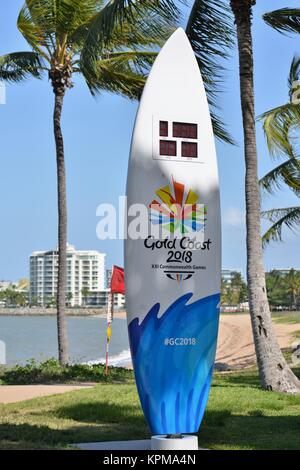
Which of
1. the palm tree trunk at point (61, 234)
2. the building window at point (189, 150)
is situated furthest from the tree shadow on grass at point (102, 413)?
the palm tree trunk at point (61, 234)

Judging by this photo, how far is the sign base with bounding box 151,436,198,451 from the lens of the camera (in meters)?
8.31

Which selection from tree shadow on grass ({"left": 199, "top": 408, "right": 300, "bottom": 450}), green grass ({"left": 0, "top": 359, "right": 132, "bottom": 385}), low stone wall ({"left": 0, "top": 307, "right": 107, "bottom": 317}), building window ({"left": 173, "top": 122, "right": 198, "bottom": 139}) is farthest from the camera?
low stone wall ({"left": 0, "top": 307, "right": 107, "bottom": 317})

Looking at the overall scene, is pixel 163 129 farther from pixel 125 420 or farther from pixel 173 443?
pixel 125 420

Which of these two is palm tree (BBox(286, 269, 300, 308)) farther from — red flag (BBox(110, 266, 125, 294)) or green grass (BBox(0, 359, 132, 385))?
red flag (BBox(110, 266, 125, 294))

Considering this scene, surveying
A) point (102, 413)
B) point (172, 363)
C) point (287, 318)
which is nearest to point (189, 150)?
point (172, 363)

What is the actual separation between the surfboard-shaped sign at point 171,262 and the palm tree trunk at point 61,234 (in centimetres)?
1048

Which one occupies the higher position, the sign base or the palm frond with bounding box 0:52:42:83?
the palm frond with bounding box 0:52:42:83

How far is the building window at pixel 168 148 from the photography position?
29.0ft

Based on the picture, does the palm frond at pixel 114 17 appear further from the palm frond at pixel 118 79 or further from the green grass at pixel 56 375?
Result: the green grass at pixel 56 375

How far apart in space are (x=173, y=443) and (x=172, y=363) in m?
0.80

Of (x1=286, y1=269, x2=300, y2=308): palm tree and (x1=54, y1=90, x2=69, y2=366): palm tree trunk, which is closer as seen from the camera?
(x1=54, y1=90, x2=69, y2=366): palm tree trunk

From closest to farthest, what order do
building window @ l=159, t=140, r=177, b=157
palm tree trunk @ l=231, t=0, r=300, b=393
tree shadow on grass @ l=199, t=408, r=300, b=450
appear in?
1. building window @ l=159, t=140, r=177, b=157
2. tree shadow on grass @ l=199, t=408, r=300, b=450
3. palm tree trunk @ l=231, t=0, r=300, b=393

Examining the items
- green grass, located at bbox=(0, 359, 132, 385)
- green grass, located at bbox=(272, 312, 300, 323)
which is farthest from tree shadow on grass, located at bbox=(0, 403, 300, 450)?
green grass, located at bbox=(272, 312, 300, 323)

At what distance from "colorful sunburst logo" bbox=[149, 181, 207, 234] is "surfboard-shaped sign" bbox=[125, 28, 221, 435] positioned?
0.4 inches
